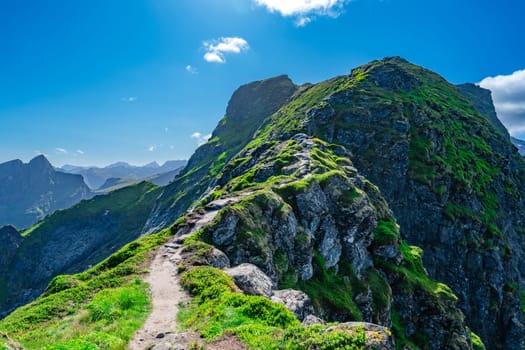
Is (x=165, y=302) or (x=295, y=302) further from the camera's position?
(x=295, y=302)

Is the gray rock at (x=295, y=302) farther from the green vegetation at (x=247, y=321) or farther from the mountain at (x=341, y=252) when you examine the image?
the green vegetation at (x=247, y=321)

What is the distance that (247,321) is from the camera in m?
15.0

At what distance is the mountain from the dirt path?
18.7 inches

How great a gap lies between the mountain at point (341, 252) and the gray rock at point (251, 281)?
16 centimetres

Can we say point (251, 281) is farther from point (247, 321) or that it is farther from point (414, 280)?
point (414, 280)

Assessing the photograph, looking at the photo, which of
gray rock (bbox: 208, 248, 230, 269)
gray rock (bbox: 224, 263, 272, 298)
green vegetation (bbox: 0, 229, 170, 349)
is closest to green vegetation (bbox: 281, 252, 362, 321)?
gray rock (bbox: 208, 248, 230, 269)

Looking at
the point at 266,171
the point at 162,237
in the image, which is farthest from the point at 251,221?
the point at 266,171

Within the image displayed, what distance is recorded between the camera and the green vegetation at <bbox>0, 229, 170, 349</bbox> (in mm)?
14039

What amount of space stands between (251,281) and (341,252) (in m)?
25.6

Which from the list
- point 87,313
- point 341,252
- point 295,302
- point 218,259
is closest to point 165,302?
point 87,313

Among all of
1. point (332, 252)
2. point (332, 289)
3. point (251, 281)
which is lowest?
point (332, 289)

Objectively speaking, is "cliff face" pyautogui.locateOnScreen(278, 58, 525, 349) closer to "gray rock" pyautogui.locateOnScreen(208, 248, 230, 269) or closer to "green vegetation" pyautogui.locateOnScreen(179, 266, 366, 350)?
"gray rock" pyautogui.locateOnScreen(208, 248, 230, 269)

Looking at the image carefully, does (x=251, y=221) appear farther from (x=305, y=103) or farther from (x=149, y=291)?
(x=305, y=103)

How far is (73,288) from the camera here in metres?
22.5
